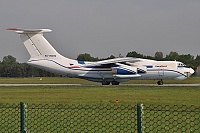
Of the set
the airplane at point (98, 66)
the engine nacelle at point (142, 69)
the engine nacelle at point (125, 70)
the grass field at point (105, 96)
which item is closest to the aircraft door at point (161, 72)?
the airplane at point (98, 66)

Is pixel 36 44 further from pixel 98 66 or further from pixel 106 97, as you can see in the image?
pixel 106 97

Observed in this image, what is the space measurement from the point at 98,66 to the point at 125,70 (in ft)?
10.5

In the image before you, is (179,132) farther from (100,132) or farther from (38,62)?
(38,62)

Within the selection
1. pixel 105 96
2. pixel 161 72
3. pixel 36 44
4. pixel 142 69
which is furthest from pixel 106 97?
pixel 36 44

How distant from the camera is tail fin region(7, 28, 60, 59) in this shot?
53469mm

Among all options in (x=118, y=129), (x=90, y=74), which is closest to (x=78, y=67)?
(x=90, y=74)

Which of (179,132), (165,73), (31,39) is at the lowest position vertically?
(179,132)

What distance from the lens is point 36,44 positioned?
53.9 meters

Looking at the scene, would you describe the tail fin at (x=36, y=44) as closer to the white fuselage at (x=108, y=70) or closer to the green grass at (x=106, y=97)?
the white fuselage at (x=108, y=70)

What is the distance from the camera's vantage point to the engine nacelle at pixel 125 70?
5162 cm

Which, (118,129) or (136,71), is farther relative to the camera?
(136,71)

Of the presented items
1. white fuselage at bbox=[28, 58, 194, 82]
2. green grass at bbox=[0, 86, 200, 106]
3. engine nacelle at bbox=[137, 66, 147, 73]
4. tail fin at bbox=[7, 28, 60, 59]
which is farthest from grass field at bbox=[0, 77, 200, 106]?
tail fin at bbox=[7, 28, 60, 59]

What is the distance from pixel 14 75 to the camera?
442 feet

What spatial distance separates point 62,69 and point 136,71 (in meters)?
8.26
